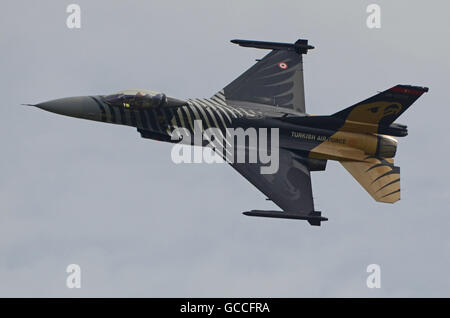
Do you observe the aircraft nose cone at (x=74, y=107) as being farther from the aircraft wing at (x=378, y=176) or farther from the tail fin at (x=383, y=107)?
the aircraft wing at (x=378, y=176)

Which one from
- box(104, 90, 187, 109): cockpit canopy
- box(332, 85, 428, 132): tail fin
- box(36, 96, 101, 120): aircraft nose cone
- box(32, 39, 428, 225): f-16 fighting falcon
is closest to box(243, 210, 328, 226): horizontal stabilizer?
box(32, 39, 428, 225): f-16 fighting falcon

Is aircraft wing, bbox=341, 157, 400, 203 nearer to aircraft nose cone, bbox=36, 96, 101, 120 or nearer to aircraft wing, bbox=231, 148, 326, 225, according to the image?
aircraft wing, bbox=231, 148, 326, 225

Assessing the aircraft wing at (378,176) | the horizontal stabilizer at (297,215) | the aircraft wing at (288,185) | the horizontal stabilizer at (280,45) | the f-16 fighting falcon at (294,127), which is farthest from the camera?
the horizontal stabilizer at (280,45)

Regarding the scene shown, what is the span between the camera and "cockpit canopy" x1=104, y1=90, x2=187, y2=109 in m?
49.2

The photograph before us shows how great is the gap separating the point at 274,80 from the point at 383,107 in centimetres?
537

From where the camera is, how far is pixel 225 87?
5200 cm

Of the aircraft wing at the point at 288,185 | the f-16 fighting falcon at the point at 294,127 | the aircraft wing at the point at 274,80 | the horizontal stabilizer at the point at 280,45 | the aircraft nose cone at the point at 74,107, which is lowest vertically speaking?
the aircraft wing at the point at 288,185

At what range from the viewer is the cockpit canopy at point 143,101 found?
4919cm

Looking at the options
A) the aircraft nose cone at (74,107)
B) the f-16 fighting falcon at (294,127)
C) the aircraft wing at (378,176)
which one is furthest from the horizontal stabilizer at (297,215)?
the aircraft nose cone at (74,107)

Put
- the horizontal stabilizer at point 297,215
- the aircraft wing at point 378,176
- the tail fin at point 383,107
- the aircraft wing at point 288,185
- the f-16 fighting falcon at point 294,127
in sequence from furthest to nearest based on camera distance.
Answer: the tail fin at point 383,107
the aircraft wing at point 378,176
the f-16 fighting falcon at point 294,127
the aircraft wing at point 288,185
the horizontal stabilizer at point 297,215

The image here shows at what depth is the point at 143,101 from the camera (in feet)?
162

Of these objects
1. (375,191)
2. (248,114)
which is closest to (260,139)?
(248,114)

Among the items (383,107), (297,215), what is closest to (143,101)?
(297,215)

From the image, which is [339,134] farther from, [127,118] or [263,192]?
[127,118]
